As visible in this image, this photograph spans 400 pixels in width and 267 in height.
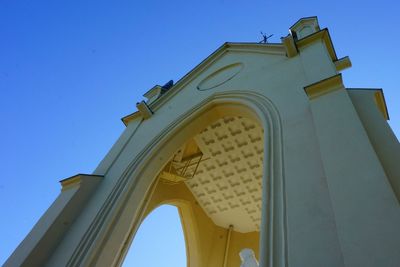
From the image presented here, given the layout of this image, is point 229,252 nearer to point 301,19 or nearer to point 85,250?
point 85,250

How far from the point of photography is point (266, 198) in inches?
106

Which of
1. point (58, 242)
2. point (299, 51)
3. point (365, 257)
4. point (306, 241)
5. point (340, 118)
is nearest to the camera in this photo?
point (365, 257)

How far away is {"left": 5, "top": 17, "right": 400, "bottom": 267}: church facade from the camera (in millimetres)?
2127

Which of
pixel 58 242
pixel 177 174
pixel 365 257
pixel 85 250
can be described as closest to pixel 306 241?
pixel 365 257

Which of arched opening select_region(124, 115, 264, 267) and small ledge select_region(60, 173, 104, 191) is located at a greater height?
arched opening select_region(124, 115, 264, 267)

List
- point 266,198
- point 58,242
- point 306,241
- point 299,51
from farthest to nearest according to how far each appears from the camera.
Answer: point 299,51 → point 58,242 → point 266,198 → point 306,241

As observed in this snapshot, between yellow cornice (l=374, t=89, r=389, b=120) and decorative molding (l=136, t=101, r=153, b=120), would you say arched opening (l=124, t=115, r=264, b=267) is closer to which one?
decorative molding (l=136, t=101, r=153, b=120)

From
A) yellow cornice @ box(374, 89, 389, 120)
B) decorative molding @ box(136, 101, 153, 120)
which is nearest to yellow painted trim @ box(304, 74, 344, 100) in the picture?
yellow cornice @ box(374, 89, 389, 120)

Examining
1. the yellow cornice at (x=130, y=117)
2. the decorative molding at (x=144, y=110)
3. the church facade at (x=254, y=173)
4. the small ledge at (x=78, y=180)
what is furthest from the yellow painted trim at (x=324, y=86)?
the yellow cornice at (x=130, y=117)

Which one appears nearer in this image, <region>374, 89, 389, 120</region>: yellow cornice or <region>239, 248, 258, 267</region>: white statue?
<region>239, 248, 258, 267</region>: white statue

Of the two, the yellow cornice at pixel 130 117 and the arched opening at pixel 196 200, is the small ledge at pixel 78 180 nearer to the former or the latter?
the arched opening at pixel 196 200

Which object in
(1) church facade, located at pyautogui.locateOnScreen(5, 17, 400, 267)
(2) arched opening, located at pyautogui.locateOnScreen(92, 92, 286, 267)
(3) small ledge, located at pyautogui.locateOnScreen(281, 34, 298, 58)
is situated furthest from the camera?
(3) small ledge, located at pyautogui.locateOnScreen(281, 34, 298, 58)

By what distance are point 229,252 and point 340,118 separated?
692 cm

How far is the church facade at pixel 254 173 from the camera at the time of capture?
213cm
